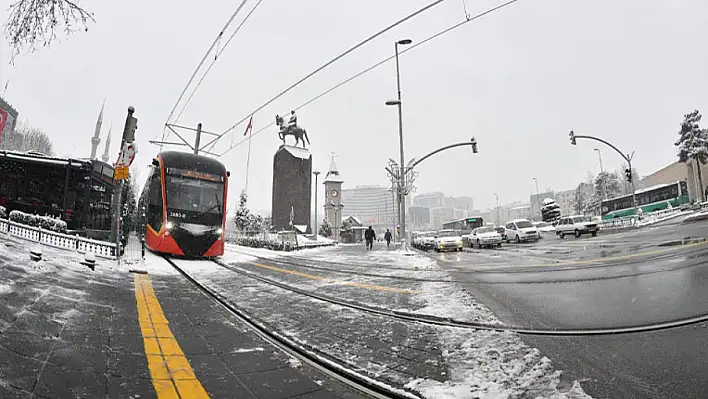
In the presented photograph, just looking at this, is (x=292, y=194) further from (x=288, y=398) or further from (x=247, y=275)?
(x=288, y=398)

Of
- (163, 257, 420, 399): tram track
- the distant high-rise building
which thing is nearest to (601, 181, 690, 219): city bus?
(163, 257, 420, 399): tram track

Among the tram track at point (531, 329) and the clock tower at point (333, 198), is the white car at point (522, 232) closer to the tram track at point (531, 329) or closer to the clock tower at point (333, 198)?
the tram track at point (531, 329)

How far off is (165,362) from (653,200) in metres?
50.2

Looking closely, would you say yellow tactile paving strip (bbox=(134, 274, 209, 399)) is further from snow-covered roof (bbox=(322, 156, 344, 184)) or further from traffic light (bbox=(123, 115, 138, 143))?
snow-covered roof (bbox=(322, 156, 344, 184))

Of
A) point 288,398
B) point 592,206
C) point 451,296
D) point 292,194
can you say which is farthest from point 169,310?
point 592,206

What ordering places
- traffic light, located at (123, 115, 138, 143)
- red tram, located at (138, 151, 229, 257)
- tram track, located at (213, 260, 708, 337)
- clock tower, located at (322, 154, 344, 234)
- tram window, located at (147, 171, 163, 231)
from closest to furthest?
→ tram track, located at (213, 260, 708, 337) < traffic light, located at (123, 115, 138, 143) < red tram, located at (138, 151, 229, 257) < tram window, located at (147, 171, 163, 231) < clock tower, located at (322, 154, 344, 234)

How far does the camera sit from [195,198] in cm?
1334

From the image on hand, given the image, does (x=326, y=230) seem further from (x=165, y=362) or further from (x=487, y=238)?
(x=165, y=362)

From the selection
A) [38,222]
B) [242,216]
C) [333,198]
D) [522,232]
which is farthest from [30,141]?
[522,232]

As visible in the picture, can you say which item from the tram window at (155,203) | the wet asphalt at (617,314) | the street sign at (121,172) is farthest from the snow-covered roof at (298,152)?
the wet asphalt at (617,314)

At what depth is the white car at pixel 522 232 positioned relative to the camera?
25578 millimetres

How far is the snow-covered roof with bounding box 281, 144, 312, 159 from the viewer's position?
176 feet

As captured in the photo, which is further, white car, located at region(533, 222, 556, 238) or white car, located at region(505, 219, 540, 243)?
white car, located at region(533, 222, 556, 238)

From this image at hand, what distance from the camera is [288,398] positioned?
2496mm
